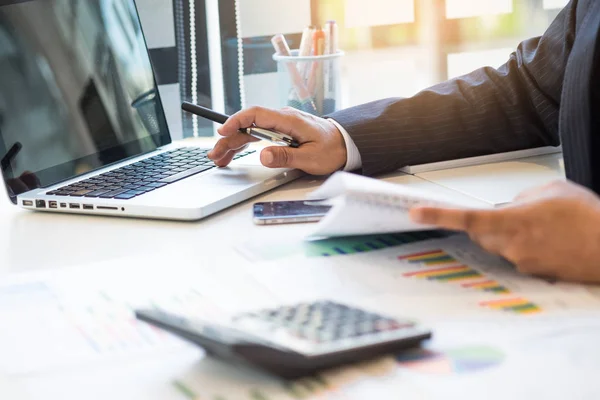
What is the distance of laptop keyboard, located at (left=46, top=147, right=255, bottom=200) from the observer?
1.02 metres

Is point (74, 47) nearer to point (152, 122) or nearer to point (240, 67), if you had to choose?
point (152, 122)

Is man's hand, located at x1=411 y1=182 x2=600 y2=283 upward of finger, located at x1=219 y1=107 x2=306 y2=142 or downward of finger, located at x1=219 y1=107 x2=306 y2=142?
downward

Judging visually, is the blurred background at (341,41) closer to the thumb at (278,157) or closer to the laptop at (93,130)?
the laptop at (93,130)

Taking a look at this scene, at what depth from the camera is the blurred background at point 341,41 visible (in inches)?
63.4

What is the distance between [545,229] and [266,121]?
1.69 ft

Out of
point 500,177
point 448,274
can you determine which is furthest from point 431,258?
point 500,177

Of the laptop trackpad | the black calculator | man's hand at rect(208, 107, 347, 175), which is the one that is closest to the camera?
the black calculator

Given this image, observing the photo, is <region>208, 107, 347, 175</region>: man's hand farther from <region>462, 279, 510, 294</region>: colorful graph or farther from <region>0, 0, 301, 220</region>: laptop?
<region>462, 279, 510, 294</region>: colorful graph

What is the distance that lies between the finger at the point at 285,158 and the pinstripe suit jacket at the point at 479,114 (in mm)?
82

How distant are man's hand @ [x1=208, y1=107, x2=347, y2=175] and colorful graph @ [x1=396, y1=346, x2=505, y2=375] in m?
0.56

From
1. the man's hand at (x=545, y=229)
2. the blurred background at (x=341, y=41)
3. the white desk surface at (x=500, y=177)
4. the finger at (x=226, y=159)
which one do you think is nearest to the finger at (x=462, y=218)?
the man's hand at (x=545, y=229)

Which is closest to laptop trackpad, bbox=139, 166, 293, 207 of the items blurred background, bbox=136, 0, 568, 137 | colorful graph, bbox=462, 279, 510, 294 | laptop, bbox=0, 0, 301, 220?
laptop, bbox=0, 0, 301, 220

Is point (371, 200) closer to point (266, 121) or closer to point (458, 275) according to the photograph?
point (458, 275)

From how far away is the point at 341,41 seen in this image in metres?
1.69
